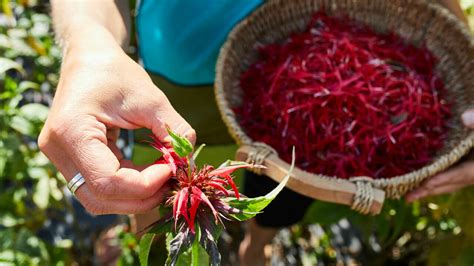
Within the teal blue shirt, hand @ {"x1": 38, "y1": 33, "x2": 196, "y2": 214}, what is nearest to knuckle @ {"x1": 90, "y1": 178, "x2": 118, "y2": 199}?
hand @ {"x1": 38, "y1": 33, "x2": 196, "y2": 214}

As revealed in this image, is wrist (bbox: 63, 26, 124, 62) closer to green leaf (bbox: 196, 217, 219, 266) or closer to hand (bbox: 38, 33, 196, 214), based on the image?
hand (bbox: 38, 33, 196, 214)

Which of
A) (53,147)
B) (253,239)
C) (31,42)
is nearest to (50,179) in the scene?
(31,42)

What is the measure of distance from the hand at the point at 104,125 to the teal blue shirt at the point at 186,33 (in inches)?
15.9

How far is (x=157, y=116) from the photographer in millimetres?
735

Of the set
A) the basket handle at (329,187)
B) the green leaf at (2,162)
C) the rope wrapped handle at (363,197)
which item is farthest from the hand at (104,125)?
the green leaf at (2,162)

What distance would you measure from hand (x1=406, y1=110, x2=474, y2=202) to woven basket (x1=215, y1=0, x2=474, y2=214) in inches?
0.8

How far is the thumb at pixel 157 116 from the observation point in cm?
73

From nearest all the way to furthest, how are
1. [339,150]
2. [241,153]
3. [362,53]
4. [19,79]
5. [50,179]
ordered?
1. [241,153]
2. [339,150]
3. [362,53]
4. [50,179]
5. [19,79]

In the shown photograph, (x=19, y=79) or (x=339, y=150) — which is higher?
(x=339, y=150)

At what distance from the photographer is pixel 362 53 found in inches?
50.2

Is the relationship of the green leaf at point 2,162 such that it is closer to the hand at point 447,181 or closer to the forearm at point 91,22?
the forearm at point 91,22

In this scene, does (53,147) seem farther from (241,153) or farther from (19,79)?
(19,79)

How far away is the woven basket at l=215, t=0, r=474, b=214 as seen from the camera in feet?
3.26

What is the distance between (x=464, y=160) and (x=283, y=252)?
794 millimetres
